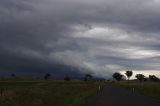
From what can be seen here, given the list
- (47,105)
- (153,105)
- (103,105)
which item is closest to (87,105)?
(103,105)

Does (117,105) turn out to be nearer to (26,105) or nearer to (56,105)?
(56,105)

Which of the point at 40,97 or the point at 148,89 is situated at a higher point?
the point at 148,89

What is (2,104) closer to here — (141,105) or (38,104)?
(38,104)

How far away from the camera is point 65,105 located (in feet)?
89.6

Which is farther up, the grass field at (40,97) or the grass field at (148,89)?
the grass field at (148,89)

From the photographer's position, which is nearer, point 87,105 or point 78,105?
point 78,105

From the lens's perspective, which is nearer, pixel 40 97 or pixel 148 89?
pixel 40 97

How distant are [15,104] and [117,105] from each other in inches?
298

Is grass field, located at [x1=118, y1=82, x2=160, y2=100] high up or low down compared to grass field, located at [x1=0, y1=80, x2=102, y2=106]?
up

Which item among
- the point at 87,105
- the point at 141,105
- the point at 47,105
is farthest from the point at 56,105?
the point at 141,105

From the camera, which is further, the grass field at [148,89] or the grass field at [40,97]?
the grass field at [148,89]

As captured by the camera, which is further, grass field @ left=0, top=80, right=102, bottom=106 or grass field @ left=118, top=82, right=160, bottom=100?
grass field @ left=118, top=82, right=160, bottom=100

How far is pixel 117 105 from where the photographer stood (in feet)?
87.9

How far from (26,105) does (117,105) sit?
6776 mm
